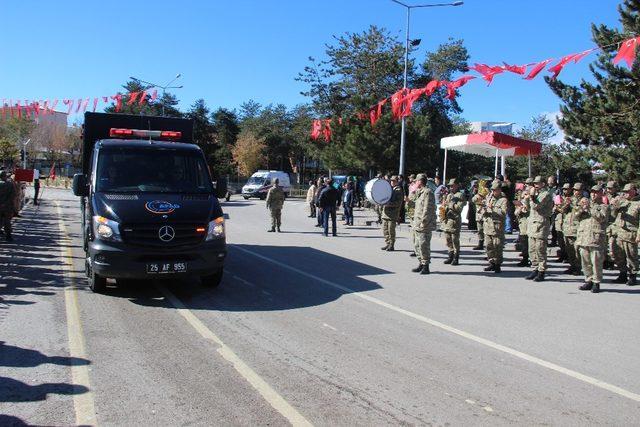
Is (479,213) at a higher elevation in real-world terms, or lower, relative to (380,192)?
lower

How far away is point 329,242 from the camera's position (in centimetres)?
1553

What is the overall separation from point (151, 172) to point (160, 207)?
3.77 feet

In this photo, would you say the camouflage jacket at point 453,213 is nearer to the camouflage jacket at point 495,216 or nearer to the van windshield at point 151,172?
the camouflage jacket at point 495,216

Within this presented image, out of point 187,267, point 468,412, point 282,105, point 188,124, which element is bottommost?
point 468,412

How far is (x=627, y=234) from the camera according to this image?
395 inches

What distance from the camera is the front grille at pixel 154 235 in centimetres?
738

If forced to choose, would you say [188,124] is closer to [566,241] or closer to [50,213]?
[566,241]

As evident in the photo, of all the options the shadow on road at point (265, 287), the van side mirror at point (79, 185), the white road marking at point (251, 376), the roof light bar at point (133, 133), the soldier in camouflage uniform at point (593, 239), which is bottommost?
the white road marking at point (251, 376)

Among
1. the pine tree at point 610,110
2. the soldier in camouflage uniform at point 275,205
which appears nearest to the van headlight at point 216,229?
the soldier in camouflage uniform at point 275,205

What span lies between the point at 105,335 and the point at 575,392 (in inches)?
186

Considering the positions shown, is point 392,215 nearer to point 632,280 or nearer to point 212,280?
point 632,280

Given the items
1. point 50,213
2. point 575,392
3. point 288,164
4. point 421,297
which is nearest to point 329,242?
point 421,297

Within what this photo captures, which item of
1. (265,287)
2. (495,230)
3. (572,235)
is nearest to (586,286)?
(572,235)

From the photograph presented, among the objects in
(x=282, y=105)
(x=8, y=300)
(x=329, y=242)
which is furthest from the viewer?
(x=282, y=105)
